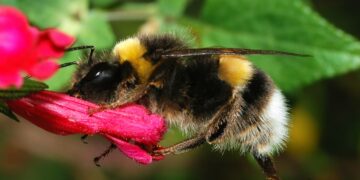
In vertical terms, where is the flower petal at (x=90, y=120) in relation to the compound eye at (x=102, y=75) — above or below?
below

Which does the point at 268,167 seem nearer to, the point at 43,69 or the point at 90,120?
the point at 90,120

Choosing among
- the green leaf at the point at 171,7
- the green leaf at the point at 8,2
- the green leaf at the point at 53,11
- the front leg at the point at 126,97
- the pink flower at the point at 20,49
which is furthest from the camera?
the green leaf at the point at 171,7

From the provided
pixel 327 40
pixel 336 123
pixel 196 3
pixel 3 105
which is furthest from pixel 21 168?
pixel 3 105

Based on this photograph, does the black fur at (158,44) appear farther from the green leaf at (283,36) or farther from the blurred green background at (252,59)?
the green leaf at (283,36)

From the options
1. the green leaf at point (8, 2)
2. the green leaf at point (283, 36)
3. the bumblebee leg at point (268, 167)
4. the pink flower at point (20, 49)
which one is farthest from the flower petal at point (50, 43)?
the green leaf at point (283, 36)

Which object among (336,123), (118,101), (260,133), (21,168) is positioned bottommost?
(21,168)

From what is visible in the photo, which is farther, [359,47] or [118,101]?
[359,47]

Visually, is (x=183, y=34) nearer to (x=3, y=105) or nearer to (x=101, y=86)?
(x=101, y=86)
